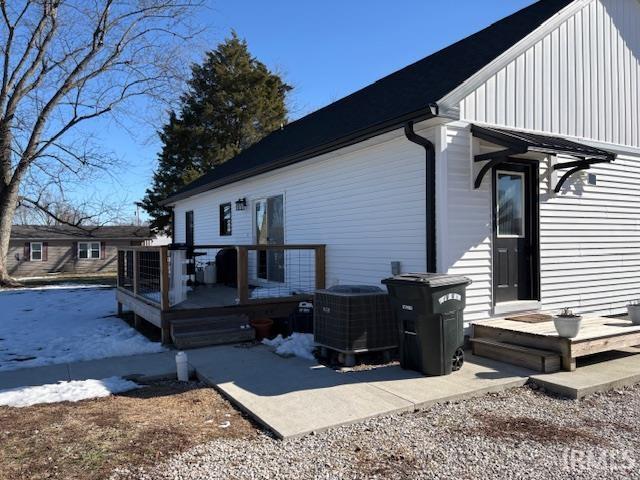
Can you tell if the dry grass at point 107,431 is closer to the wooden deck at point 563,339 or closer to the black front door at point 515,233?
the wooden deck at point 563,339

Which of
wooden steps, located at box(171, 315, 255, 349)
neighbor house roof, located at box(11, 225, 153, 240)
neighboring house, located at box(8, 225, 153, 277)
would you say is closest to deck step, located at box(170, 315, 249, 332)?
wooden steps, located at box(171, 315, 255, 349)

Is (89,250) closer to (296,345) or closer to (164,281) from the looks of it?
(164,281)

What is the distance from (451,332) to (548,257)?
2.79 metres

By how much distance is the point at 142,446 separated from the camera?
140 inches

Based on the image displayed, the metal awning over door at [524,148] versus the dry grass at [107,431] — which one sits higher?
the metal awning over door at [524,148]

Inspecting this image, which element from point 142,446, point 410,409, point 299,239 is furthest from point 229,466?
point 299,239

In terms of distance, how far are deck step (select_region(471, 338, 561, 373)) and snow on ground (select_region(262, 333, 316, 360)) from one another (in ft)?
6.72

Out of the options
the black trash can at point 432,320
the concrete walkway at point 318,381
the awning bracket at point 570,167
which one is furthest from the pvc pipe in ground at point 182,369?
the awning bracket at point 570,167

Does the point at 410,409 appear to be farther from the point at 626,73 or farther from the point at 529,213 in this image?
the point at 626,73

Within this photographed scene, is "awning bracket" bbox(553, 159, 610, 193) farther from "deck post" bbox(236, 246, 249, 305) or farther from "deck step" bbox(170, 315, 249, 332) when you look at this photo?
"deck step" bbox(170, 315, 249, 332)

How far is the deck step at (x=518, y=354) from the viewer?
5.32 metres

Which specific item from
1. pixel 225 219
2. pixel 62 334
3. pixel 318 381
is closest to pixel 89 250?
pixel 225 219

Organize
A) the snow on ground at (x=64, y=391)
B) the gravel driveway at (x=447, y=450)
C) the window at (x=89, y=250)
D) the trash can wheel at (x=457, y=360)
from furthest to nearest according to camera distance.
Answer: the window at (x=89, y=250), the trash can wheel at (x=457, y=360), the snow on ground at (x=64, y=391), the gravel driveway at (x=447, y=450)

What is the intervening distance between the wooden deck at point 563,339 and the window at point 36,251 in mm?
30545
